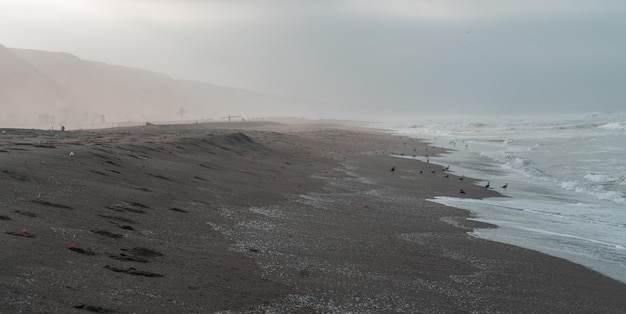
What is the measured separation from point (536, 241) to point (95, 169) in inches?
337

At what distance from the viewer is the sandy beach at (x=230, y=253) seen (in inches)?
193

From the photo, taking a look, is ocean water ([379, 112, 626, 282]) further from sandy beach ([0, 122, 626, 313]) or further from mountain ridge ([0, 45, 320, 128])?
mountain ridge ([0, 45, 320, 128])

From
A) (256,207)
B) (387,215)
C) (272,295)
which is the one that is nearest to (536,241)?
(387,215)

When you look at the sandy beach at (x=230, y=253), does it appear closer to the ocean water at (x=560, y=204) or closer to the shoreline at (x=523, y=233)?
the shoreline at (x=523, y=233)

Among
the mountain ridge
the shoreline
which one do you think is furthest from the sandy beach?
A: the mountain ridge

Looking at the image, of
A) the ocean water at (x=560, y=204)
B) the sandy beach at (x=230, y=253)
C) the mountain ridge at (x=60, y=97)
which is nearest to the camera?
the sandy beach at (x=230, y=253)

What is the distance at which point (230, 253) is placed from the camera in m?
6.77

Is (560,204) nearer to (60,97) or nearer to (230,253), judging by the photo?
(230,253)

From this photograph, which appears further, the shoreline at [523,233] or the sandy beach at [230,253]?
the shoreline at [523,233]

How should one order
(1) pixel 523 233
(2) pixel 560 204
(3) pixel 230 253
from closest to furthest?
(3) pixel 230 253 < (1) pixel 523 233 < (2) pixel 560 204

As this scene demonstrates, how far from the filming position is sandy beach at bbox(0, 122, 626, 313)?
4.91m

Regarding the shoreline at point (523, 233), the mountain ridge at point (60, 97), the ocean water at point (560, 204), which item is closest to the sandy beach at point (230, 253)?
the shoreline at point (523, 233)

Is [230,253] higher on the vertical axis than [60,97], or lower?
lower

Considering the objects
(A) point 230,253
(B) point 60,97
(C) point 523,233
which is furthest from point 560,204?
(B) point 60,97
